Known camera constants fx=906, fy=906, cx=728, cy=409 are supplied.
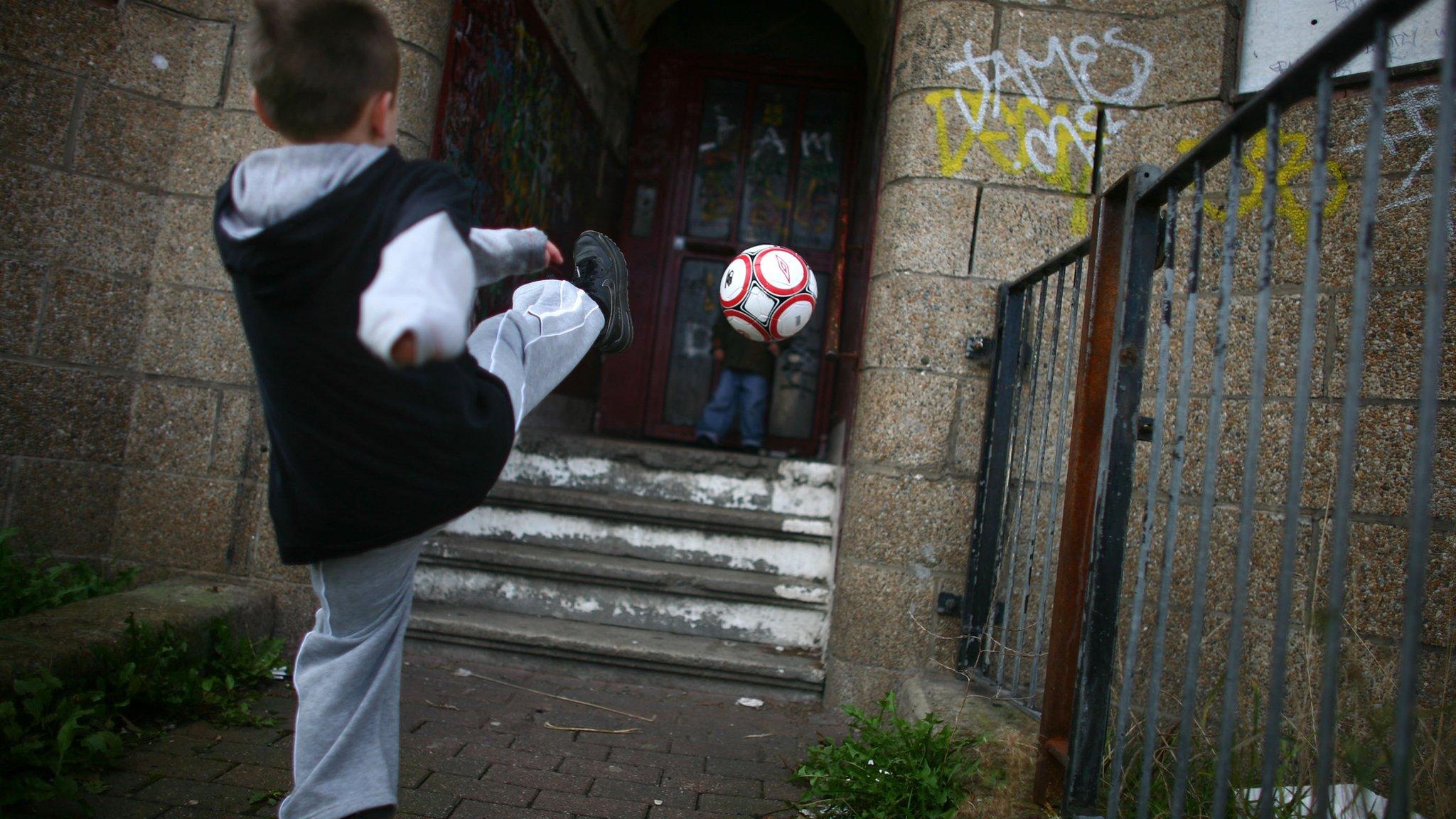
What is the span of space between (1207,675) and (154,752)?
10.1 feet

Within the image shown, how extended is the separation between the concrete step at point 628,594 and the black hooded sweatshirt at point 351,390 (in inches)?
86.0

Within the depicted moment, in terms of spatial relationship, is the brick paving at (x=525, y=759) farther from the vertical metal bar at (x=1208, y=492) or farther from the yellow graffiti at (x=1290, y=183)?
the yellow graffiti at (x=1290, y=183)

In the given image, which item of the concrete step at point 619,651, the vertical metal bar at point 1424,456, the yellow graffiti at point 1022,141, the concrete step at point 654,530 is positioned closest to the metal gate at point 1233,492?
the vertical metal bar at point 1424,456

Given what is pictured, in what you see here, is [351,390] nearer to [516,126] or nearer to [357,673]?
[357,673]

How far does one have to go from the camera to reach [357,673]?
5.47 ft

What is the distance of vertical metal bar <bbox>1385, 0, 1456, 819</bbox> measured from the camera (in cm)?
104

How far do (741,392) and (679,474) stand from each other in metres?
1.60

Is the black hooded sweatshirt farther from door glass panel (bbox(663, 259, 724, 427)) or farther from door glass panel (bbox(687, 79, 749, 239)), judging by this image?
door glass panel (bbox(687, 79, 749, 239))

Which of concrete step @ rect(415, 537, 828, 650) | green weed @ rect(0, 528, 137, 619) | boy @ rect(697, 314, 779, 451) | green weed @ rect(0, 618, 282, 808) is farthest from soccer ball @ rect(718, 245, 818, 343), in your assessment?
boy @ rect(697, 314, 779, 451)

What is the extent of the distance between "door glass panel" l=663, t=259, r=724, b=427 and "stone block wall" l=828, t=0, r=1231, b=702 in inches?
104

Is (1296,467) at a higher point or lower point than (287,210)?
lower

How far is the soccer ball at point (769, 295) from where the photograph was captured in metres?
3.08

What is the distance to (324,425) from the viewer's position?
58.9 inches

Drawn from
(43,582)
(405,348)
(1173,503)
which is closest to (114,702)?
(43,582)
